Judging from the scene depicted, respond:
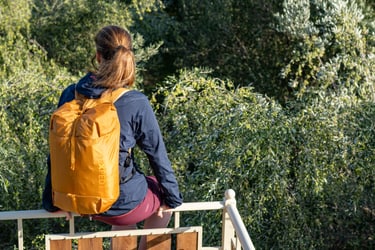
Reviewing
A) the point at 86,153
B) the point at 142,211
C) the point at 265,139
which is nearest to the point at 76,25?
the point at 265,139

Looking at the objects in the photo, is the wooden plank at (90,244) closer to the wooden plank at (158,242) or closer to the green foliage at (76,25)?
the wooden plank at (158,242)

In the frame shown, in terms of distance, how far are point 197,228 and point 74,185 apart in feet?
2.44

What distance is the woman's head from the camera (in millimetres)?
2600

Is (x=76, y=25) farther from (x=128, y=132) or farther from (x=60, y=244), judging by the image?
(x=128, y=132)

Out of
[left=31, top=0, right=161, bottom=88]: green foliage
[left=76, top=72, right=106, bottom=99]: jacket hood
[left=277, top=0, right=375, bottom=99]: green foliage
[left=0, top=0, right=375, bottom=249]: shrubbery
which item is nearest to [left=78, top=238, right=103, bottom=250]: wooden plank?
[left=76, top=72, right=106, bottom=99]: jacket hood

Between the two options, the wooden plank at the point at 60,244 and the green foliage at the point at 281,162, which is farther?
the green foliage at the point at 281,162

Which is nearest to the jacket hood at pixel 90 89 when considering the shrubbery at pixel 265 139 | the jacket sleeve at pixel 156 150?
the jacket sleeve at pixel 156 150

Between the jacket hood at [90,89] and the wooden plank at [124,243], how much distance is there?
72 centimetres

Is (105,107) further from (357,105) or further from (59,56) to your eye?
(59,56)

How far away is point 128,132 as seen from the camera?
265 centimetres

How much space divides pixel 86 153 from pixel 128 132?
0.74 feet

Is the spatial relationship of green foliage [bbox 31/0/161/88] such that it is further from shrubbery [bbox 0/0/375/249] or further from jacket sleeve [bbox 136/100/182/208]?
jacket sleeve [bbox 136/100/182/208]

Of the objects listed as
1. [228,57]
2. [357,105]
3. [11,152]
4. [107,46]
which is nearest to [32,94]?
[11,152]

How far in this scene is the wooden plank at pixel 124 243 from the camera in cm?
296
